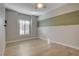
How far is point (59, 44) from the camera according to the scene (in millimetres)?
2832

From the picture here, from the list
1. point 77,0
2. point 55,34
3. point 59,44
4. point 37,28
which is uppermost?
point 77,0

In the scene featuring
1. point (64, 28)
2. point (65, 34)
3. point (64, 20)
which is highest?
point (64, 20)

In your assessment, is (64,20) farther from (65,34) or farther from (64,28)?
(65,34)

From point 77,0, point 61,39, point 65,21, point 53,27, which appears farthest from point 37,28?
point 77,0

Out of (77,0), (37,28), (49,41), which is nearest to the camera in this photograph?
(77,0)

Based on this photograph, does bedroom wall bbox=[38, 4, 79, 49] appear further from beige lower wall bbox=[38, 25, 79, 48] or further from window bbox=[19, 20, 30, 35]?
window bbox=[19, 20, 30, 35]

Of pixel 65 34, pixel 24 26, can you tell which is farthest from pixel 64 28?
pixel 24 26

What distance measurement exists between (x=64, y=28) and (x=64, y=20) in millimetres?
283

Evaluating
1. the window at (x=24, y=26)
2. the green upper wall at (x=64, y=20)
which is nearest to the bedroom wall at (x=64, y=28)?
the green upper wall at (x=64, y=20)

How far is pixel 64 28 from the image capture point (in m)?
3.25

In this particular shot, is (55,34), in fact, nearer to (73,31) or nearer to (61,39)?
(61,39)

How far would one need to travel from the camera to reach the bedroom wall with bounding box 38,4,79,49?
2.82 metres

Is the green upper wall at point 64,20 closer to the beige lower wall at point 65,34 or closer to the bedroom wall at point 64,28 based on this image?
the bedroom wall at point 64,28

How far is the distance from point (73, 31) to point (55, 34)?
603 millimetres
